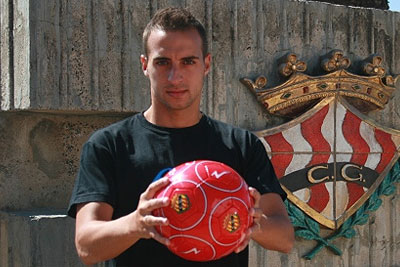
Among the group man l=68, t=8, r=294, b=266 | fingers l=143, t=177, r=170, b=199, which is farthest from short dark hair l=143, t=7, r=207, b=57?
fingers l=143, t=177, r=170, b=199

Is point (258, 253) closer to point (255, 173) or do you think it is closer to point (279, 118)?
point (279, 118)

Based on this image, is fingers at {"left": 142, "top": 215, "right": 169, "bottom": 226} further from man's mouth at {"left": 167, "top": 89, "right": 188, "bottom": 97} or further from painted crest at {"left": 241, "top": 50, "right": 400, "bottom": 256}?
painted crest at {"left": 241, "top": 50, "right": 400, "bottom": 256}

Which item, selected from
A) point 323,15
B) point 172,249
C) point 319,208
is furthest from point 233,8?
point 172,249

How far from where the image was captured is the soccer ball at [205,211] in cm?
212

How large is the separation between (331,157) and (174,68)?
10.6 feet

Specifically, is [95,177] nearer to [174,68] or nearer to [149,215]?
[149,215]

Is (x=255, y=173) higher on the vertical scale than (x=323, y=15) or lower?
lower

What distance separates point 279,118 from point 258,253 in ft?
3.03

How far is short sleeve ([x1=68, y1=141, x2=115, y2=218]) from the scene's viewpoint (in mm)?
2232

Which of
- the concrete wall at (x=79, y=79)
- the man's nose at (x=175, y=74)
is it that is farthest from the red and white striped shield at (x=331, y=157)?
the man's nose at (x=175, y=74)

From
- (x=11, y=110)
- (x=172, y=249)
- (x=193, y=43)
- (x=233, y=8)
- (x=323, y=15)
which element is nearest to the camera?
(x=172, y=249)

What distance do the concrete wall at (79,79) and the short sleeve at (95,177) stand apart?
2051mm

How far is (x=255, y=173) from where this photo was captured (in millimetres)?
2395

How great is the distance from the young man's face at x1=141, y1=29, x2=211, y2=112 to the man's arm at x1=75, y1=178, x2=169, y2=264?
0.36 m
